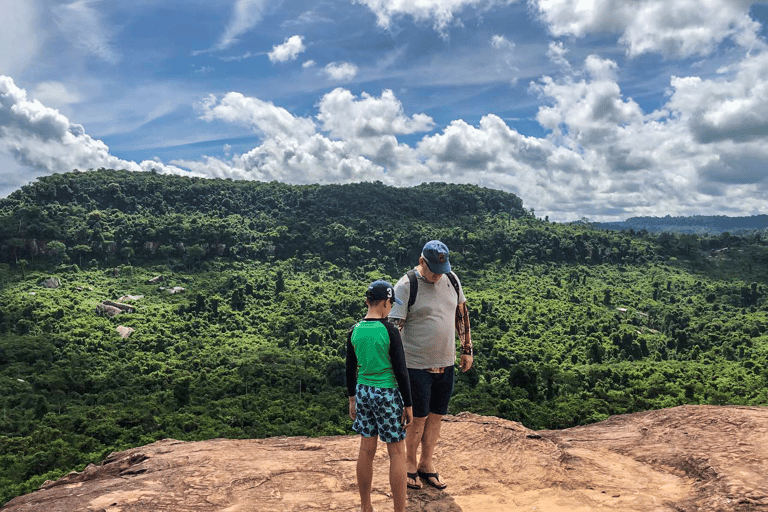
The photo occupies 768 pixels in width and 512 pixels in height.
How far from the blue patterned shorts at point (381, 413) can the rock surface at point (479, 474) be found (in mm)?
1107

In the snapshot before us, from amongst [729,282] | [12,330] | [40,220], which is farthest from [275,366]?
[729,282]

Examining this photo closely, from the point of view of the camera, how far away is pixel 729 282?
8556 centimetres

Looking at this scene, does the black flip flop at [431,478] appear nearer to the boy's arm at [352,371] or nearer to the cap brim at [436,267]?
the boy's arm at [352,371]

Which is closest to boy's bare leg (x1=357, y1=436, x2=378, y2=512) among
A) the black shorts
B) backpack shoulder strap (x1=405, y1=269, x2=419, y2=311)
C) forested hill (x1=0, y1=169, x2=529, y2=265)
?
the black shorts

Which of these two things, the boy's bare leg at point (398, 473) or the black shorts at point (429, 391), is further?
the black shorts at point (429, 391)

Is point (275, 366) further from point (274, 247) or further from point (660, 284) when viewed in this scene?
point (660, 284)

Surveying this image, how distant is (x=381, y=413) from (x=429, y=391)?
0.86m

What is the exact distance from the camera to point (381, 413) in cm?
401

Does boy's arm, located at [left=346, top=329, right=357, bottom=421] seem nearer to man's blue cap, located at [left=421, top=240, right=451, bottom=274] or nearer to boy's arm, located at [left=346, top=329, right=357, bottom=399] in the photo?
boy's arm, located at [left=346, top=329, right=357, bottom=399]

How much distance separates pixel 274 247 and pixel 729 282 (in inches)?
3505

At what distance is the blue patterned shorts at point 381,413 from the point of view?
3.99 metres

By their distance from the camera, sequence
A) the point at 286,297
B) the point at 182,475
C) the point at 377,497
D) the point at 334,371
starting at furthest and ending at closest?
the point at 286,297 < the point at 334,371 < the point at 182,475 < the point at 377,497

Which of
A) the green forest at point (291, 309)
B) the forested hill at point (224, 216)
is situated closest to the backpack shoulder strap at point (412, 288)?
the green forest at point (291, 309)

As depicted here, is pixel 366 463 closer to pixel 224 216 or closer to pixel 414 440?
pixel 414 440
